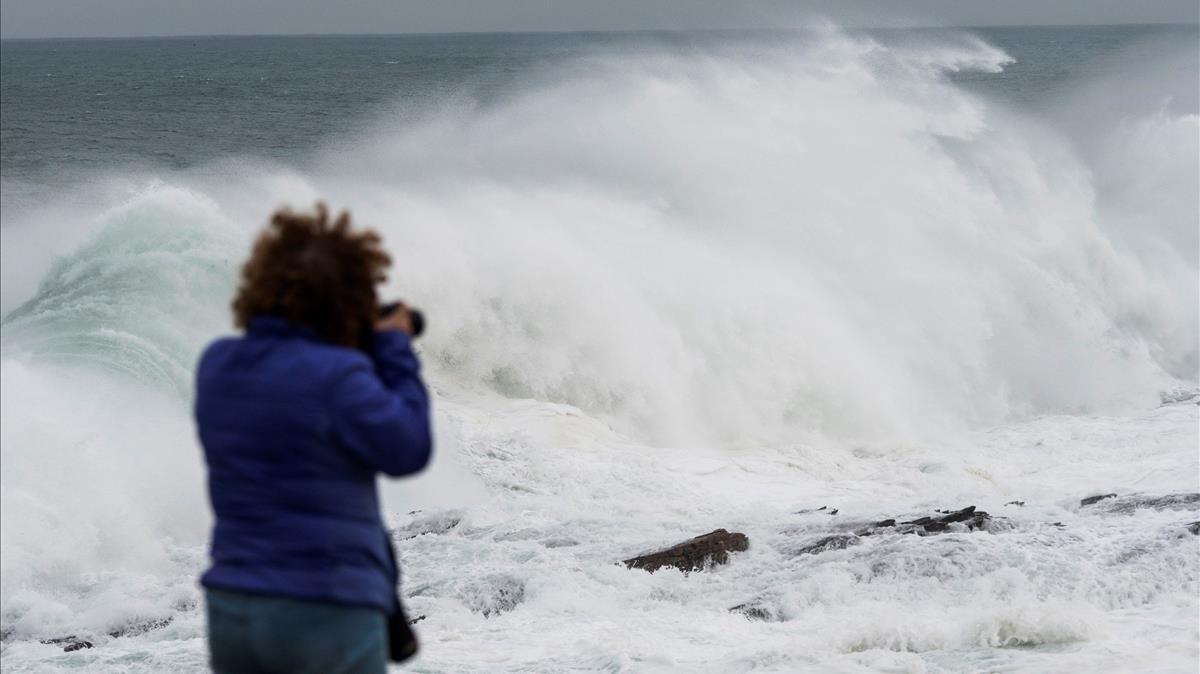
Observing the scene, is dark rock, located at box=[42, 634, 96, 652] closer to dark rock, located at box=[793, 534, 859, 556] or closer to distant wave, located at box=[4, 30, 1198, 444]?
dark rock, located at box=[793, 534, 859, 556]

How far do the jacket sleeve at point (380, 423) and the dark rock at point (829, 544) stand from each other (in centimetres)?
760

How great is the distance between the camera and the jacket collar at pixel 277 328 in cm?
247

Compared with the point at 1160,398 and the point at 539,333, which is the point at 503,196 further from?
the point at 1160,398

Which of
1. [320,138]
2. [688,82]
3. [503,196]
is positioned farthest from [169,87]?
[503,196]

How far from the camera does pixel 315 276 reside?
2.47 metres

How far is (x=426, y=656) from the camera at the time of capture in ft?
25.8

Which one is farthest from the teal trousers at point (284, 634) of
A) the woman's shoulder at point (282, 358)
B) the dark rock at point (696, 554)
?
the dark rock at point (696, 554)

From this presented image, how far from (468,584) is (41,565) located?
10.6ft

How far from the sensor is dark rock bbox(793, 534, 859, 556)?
972 cm

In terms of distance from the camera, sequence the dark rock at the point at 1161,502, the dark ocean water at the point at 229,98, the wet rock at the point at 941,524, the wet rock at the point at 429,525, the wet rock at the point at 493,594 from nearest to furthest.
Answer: the wet rock at the point at 493,594
the wet rock at the point at 941,524
the dark rock at the point at 1161,502
the wet rock at the point at 429,525
the dark ocean water at the point at 229,98

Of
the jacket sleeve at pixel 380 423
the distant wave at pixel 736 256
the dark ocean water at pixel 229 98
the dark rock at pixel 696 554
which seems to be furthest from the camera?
the dark ocean water at pixel 229 98

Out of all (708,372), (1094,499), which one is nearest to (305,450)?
(1094,499)

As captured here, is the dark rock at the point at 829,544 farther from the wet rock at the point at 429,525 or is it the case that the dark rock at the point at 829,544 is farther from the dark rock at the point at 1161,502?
the wet rock at the point at 429,525

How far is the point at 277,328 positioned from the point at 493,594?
6.71m
